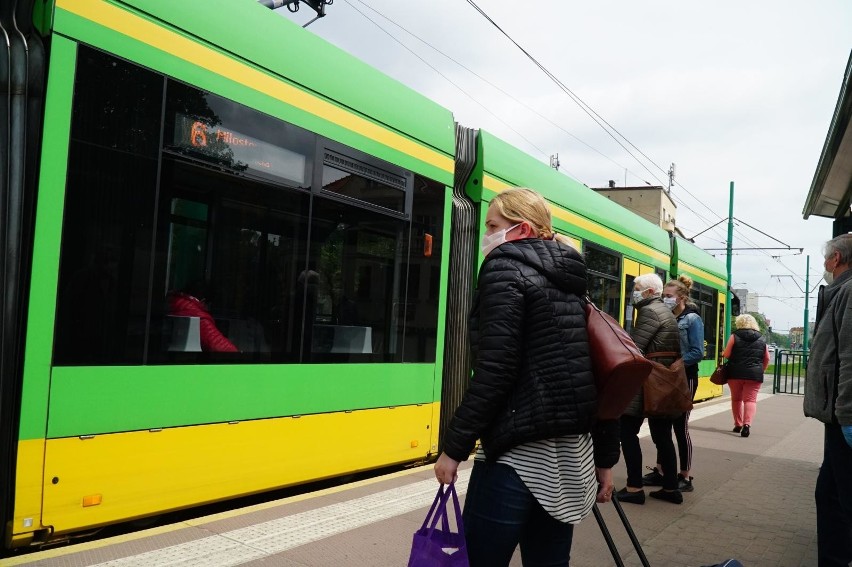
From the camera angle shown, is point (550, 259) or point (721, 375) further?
point (721, 375)

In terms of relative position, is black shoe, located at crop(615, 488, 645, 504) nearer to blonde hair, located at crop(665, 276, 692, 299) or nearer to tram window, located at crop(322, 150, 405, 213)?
blonde hair, located at crop(665, 276, 692, 299)

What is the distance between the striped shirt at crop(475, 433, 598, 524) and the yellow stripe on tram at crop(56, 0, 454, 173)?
3099 mm

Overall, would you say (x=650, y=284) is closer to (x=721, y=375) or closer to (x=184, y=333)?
(x=184, y=333)

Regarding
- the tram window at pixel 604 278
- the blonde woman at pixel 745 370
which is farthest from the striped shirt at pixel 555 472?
the blonde woman at pixel 745 370

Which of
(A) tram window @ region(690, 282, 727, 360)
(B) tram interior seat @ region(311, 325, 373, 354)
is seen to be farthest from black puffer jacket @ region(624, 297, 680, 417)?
(A) tram window @ region(690, 282, 727, 360)

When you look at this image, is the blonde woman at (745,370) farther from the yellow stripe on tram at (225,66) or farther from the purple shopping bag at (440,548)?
the purple shopping bag at (440,548)

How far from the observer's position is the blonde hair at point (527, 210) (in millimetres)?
2537

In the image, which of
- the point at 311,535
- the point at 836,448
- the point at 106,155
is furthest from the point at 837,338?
the point at 106,155

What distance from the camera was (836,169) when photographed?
7594 mm

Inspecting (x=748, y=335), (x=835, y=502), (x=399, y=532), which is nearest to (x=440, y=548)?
(x=399, y=532)

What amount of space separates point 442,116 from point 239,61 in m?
2.52

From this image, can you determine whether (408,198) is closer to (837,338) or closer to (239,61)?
(239,61)

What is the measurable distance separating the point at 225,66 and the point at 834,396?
13.0ft

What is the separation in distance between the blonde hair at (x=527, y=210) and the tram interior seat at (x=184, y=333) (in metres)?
2.41
